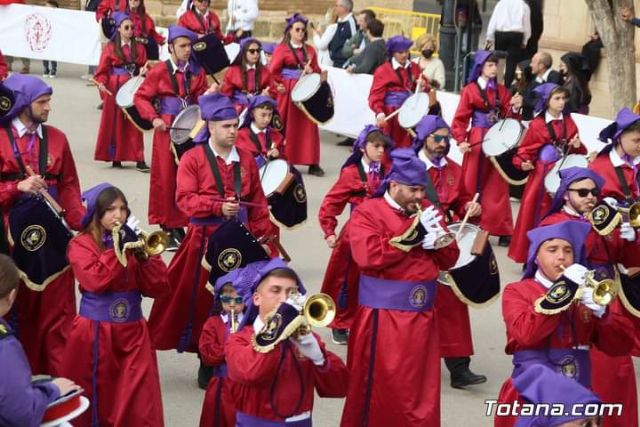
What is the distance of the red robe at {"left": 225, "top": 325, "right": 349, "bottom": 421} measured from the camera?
6.84 metres

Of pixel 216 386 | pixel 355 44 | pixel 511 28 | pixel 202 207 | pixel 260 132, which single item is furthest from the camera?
pixel 355 44

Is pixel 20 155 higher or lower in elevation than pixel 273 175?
higher

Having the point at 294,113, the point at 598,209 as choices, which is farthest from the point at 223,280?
the point at 294,113

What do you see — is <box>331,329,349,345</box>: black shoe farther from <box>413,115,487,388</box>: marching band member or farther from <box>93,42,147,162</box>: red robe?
<box>93,42,147,162</box>: red robe

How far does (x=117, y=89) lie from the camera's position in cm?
1692

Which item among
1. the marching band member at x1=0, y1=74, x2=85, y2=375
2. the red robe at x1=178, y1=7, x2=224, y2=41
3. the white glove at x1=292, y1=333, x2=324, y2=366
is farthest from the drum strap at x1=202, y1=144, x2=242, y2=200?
the red robe at x1=178, y1=7, x2=224, y2=41

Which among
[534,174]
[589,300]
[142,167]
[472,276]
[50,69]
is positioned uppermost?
[589,300]

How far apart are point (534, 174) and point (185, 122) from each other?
10.4 feet

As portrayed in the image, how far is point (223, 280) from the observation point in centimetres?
833

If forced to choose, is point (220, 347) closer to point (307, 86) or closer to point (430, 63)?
point (307, 86)

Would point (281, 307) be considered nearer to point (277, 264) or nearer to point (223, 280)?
point (277, 264)

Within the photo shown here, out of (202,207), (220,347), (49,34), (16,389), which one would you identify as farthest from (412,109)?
(16,389)

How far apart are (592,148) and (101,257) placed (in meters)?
8.67

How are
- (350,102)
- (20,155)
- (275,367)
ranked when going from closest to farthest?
(275,367)
(20,155)
(350,102)
